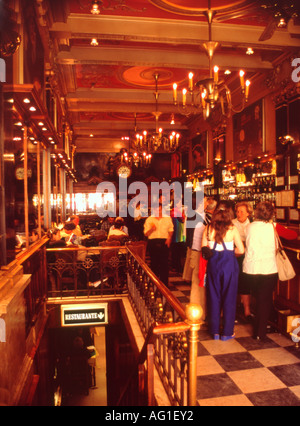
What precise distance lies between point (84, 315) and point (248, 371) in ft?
11.6

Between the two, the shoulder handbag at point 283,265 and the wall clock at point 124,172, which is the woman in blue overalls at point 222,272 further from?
the wall clock at point 124,172

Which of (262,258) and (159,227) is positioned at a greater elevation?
(159,227)

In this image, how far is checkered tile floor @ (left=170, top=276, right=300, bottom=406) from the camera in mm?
3273

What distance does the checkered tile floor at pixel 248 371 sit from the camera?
3.27 metres

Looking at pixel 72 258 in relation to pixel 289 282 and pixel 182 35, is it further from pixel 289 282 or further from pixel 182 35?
pixel 182 35

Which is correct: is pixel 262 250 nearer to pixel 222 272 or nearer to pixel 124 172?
pixel 222 272

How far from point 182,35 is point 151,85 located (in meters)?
3.55

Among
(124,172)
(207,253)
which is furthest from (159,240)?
(124,172)

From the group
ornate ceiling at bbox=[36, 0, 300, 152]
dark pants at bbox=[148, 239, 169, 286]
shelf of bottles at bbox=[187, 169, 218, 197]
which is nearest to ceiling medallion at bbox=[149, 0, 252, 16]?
ornate ceiling at bbox=[36, 0, 300, 152]

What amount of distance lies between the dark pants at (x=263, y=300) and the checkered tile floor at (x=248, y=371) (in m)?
0.17

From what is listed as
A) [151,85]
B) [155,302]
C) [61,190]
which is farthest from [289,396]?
[61,190]

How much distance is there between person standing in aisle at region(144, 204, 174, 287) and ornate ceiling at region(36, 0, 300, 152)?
3.13m

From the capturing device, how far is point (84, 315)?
6500mm
